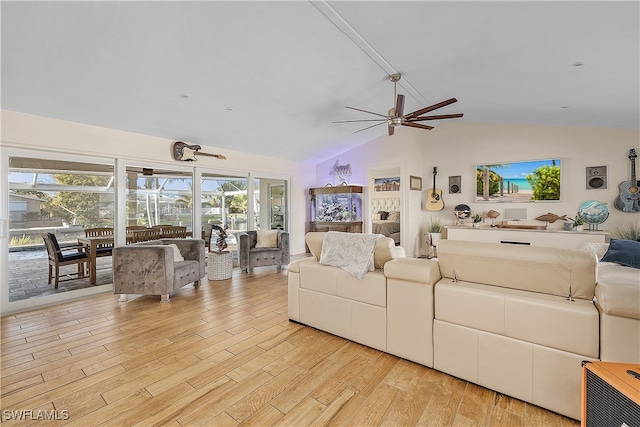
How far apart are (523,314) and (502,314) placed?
11 centimetres

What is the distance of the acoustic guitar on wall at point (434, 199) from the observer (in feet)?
22.2

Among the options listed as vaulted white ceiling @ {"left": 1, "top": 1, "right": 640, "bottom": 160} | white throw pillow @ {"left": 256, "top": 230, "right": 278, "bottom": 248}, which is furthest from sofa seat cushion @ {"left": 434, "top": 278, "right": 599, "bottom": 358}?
white throw pillow @ {"left": 256, "top": 230, "right": 278, "bottom": 248}

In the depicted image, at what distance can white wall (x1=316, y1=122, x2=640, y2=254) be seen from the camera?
5.06 meters

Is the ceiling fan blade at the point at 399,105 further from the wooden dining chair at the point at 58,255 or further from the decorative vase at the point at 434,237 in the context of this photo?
the wooden dining chair at the point at 58,255

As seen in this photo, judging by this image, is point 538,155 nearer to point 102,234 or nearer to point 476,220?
point 476,220

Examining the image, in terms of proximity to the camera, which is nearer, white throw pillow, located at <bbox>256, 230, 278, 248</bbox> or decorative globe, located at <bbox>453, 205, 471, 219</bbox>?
white throw pillow, located at <bbox>256, 230, 278, 248</bbox>

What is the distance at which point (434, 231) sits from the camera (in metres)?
6.68

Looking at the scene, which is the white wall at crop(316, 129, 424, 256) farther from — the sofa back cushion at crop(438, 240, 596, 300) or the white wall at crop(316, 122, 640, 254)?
the sofa back cushion at crop(438, 240, 596, 300)

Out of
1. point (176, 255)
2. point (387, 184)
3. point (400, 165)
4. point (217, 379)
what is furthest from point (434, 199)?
point (217, 379)

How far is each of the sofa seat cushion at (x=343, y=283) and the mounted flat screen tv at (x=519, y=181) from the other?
4939mm

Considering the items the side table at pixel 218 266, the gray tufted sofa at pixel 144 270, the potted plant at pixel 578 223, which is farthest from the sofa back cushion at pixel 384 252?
the potted plant at pixel 578 223

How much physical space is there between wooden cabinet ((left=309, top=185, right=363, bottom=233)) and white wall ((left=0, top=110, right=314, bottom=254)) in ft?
4.61

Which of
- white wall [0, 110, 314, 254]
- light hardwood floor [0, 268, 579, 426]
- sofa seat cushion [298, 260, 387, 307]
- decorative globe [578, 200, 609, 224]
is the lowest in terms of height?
light hardwood floor [0, 268, 579, 426]

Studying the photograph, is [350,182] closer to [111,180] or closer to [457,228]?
[457,228]
